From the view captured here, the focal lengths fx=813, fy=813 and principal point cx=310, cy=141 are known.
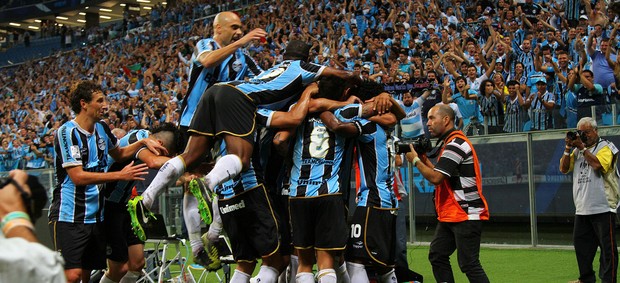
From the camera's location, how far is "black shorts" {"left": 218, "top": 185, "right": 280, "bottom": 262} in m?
6.33

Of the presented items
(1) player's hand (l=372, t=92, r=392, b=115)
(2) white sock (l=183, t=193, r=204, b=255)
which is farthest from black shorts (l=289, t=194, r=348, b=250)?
(2) white sock (l=183, t=193, r=204, b=255)

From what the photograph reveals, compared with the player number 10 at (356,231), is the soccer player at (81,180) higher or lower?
higher

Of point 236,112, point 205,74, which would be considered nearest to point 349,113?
point 236,112

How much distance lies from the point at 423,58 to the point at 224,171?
11934 mm

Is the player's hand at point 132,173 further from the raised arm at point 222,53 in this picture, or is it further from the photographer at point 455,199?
the photographer at point 455,199

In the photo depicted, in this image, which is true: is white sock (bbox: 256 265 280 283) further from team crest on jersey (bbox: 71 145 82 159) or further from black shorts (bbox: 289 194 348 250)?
team crest on jersey (bbox: 71 145 82 159)

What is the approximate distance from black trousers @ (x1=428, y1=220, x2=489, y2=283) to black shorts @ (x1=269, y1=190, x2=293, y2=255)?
4.96 ft

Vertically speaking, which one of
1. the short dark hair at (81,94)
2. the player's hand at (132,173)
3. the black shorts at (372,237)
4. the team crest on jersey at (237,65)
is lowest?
the black shorts at (372,237)

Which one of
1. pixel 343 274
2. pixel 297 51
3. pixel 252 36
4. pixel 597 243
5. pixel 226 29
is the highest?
pixel 226 29

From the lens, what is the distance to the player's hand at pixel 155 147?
7.08 metres

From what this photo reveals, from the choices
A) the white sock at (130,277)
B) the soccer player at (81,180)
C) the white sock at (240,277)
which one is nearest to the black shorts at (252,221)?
the white sock at (240,277)

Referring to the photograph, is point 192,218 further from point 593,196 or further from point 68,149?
point 593,196

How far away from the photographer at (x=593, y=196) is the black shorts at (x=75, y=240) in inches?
197

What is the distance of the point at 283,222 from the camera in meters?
7.04
